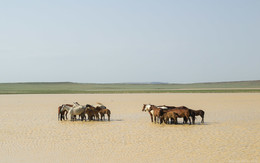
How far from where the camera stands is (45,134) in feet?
42.0

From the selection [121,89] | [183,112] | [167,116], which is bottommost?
[167,116]

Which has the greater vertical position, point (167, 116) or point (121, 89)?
point (121, 89)

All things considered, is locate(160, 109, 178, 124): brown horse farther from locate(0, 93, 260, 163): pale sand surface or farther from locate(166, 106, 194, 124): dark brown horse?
locate(0, 93, 260, 163): pale sand surface

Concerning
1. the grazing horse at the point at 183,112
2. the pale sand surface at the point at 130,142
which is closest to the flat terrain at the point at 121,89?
the grazing horse at the point at 183,112

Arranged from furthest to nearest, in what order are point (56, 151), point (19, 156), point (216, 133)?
point (216, 133)
point (56, 151)
point (19, 156)

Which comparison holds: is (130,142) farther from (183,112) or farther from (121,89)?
(121,89)

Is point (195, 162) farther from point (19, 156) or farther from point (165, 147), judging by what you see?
point (19, 156)

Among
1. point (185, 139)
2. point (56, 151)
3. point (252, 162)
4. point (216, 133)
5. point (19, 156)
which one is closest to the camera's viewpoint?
point (252, 162)

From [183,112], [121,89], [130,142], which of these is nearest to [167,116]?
[183,112]

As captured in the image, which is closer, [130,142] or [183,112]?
[130,142]

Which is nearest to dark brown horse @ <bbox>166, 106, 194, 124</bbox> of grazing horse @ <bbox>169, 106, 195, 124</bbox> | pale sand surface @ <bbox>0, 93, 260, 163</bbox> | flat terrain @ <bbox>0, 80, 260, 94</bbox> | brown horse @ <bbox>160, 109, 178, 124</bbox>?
grazing horse @ <bbox>169, 106, 195, 124</bbox>

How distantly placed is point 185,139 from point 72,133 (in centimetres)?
441

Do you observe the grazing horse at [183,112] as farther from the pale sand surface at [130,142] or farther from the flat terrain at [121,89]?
the flat terrain at [121,89]

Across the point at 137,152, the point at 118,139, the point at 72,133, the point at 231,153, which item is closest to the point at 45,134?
the point at 72,133
